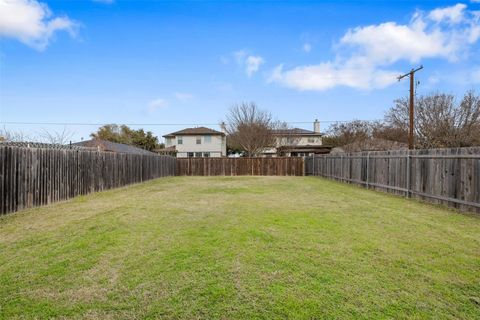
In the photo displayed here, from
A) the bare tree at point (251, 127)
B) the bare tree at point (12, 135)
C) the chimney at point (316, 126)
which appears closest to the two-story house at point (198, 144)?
the bare tree at point (251, 127)

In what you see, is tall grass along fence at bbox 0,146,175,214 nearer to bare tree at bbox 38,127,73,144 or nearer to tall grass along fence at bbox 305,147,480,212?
bare tree at bbox 38,127,73,144

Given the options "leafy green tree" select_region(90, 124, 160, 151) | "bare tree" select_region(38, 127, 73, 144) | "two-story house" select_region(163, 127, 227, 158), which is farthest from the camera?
"leafy green tree" select_region(90, 124, 160, 151)

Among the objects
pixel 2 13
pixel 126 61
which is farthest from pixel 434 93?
pixel 2 13

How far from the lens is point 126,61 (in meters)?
17.7

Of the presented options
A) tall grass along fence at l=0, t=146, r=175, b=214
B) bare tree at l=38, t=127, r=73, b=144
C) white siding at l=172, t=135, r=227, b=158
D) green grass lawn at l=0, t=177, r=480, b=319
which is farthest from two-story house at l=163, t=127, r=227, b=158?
green grass lawn at l=0, t=177, r=480, b=319

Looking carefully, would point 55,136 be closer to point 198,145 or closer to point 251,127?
point 251,127

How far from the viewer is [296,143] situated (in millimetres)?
37594

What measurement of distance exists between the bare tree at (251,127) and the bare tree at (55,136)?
1924 centimetres

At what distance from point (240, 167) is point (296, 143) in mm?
14512

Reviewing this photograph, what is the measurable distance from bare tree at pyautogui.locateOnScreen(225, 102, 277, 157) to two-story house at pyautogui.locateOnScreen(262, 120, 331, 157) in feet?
7.02

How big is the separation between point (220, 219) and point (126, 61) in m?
14.9

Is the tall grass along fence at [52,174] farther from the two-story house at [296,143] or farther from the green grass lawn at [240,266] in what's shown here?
the two-story house at [296,143]

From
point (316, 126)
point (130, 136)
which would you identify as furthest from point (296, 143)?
point (130, 136)

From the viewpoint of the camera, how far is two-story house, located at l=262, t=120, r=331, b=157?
3456 cm
